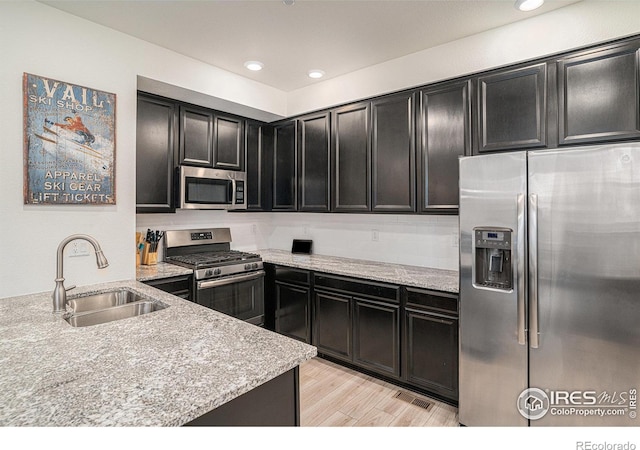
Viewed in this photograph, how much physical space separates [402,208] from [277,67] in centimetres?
172

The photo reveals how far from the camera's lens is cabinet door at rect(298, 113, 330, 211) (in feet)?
11.0

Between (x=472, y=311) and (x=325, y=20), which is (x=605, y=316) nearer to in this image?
(x=472, y=311)

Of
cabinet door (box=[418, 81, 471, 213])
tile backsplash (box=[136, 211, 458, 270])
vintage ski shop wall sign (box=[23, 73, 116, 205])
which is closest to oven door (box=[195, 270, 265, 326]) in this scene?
tile backsplash (box=[136, 211, 458, 270])

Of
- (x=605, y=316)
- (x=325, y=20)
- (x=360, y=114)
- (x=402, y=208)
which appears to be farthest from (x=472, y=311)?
(x=325, y=20)

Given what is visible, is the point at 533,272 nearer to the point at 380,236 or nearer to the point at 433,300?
the point at 433,300

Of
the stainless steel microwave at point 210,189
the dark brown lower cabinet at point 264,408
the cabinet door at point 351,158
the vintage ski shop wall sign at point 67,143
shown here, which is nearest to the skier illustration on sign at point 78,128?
the vintage ski shop wall sign at point 67,143

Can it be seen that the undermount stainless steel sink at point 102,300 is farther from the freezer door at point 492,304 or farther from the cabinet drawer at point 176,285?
the freezer door at point 492,304

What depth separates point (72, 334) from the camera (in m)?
1.41

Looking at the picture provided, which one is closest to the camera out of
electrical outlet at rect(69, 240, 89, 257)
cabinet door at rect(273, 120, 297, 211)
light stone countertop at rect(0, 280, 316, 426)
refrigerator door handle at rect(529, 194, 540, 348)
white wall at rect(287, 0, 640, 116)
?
light stone countertop at rect(0, 280, 316, 426)

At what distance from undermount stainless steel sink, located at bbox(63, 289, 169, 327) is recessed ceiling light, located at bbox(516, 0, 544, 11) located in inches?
109

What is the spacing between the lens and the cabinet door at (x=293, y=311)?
319 cm

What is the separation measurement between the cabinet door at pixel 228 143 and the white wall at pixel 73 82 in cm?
57

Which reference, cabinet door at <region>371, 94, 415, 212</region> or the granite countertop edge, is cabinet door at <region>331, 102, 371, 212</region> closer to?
cabinet door at <region>371, 94, 415, 212</region>

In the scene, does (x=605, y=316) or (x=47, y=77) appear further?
(x=47, y=77)
